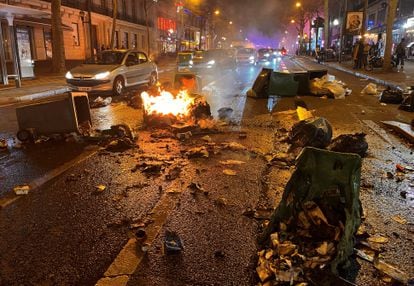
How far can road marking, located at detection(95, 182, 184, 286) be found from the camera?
301 centimetres

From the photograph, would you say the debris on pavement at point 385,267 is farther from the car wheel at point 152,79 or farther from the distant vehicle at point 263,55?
the distant vehicle at point 263,55

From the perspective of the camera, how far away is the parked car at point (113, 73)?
14.6 metres

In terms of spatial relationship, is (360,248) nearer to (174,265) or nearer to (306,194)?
(306,194)

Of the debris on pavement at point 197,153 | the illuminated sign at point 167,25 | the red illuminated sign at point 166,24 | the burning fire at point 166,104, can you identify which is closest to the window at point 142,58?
the burning fire at point 166,104

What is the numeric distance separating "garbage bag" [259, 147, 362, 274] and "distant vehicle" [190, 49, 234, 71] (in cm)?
2697

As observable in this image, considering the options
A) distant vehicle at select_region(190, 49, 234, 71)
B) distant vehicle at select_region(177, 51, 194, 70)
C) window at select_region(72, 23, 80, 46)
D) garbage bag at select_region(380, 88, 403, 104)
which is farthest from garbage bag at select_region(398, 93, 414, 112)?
window at select_region(72, 23, 80, 46)

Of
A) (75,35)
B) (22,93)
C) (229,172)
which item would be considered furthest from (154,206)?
(75,35)

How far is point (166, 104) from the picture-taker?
8945mm

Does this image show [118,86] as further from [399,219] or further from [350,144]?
[399,219]

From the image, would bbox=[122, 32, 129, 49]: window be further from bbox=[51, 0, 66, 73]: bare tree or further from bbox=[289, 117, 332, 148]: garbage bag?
bbox=[289, 117, 332, 148]: garbage bag

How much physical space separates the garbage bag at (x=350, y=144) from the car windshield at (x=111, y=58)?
11822mm

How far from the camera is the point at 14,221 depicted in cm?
407

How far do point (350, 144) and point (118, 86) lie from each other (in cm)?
1128

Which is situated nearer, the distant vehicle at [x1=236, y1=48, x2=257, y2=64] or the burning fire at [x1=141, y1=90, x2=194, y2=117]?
the burning fire at [x1=141, y1=90, x2=194, y2=117]
